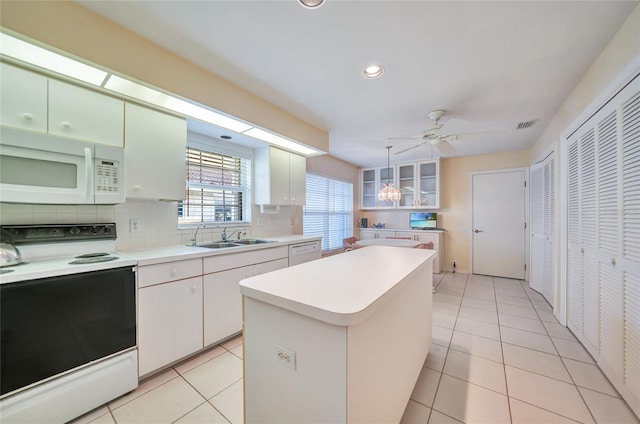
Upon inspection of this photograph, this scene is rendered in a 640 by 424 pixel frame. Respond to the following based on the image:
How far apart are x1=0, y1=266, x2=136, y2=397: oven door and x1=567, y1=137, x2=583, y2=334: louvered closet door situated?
12.9 ft

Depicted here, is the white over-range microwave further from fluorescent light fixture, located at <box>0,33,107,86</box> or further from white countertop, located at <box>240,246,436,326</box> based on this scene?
white countertop, located at <box>240,246,436,326</box>

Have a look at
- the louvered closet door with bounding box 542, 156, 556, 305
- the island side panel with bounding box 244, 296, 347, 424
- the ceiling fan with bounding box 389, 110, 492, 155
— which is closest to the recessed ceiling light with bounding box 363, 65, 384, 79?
the ceiling fan with bounding box 389, 110, 492, 155

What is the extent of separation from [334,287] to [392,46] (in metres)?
1.75

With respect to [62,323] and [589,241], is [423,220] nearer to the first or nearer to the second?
[589,241]

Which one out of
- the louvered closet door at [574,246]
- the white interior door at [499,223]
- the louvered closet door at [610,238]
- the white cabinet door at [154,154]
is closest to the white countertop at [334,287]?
the louvered closet door at [610,238]

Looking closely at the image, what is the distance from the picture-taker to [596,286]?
6.46 ft

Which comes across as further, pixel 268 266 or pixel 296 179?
pixel 296 179

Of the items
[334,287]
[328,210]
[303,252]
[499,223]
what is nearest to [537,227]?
[499,223]

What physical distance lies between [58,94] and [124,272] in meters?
1.25

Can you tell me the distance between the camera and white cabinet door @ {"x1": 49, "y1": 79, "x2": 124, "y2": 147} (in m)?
1.55

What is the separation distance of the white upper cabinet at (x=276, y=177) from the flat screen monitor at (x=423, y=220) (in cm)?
326

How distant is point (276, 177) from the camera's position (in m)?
3.28

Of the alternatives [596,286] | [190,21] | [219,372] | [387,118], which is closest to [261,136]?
[190,21]

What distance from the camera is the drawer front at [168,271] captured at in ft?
5.76
